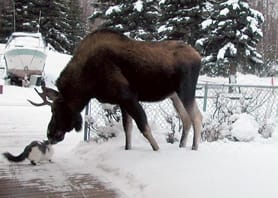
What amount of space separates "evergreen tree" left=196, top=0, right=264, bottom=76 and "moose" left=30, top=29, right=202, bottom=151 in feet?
52.2

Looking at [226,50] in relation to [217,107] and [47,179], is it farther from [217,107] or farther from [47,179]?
[47,179]

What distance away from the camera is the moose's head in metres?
6.35

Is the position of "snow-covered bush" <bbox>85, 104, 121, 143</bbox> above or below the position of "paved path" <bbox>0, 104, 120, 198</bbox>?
above

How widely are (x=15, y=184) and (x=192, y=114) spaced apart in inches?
101

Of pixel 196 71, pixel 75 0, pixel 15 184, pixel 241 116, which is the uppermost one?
pixel 75 0

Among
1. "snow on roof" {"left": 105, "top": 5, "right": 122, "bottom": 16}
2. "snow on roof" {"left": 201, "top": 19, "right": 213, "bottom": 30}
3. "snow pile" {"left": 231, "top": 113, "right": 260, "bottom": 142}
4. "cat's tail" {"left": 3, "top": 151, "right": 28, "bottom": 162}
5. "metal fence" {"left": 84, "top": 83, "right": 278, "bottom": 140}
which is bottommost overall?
"cat's tail" {"left": 3, "top": 151, "right": 28, "bottom": 162}

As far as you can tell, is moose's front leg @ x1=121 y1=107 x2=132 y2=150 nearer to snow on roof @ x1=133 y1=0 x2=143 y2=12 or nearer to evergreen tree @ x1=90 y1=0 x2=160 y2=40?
evergreen tree @ x1=90 y1=0 x2=160 y2=40

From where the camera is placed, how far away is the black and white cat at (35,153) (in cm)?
622

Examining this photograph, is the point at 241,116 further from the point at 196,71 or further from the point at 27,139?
the point at 27,139

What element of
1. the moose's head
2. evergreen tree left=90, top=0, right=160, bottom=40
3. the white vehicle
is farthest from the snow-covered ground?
evergreen tree left=90, top=0, right=160, bottom=40

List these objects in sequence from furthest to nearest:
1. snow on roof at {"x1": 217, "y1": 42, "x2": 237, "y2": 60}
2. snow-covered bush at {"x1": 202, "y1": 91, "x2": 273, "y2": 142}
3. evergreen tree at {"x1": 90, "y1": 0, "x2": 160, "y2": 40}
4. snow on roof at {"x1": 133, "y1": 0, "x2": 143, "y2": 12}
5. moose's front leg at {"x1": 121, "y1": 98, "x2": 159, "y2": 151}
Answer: evergreen tree at {"x1": 90, "y1": 0, "x2": 160, "y2": 40}
snow on roof at {"x1": 133, "y1": 0, "x2": 143, "y2": 12}
snow on roof at {"x1": 217, "y1": 42, "x2": 237, "y2": 60}
snow-covered bush at {"x1": 202, "y1": 91, "x2": 273, "y2": 142}
moose's front leg at {"x1": 121, "y1": 98, "x2": 159, "y2": 151}

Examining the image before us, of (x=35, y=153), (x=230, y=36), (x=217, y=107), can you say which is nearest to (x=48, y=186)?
(x=35, y=153)

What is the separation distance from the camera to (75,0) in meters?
41.9

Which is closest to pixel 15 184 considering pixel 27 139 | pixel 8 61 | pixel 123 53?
pixel 123 53
